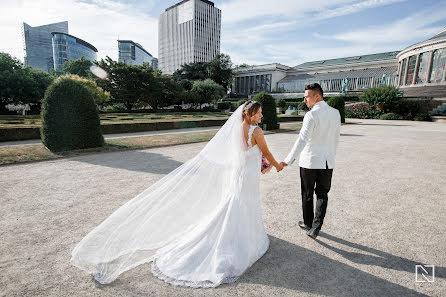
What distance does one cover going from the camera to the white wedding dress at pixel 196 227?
106 inches

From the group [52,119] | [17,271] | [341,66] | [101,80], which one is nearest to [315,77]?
[341,66]

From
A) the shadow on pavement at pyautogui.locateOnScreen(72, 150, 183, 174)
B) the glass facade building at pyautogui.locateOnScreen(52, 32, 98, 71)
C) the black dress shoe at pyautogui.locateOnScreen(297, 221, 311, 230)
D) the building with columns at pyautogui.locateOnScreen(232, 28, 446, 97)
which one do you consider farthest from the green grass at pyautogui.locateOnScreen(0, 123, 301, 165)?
the glass facade building at pyautogui.locateOnScreen(52, 32, 98, 71)

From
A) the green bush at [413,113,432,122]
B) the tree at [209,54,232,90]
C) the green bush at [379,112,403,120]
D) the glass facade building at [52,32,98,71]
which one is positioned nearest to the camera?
the green bush at [413,113,432,122]

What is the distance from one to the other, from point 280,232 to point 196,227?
1390 mm

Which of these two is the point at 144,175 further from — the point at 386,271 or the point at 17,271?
the point at 386,271

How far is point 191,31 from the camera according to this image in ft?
375

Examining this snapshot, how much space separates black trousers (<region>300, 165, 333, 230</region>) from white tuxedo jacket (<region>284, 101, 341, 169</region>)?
11 cm

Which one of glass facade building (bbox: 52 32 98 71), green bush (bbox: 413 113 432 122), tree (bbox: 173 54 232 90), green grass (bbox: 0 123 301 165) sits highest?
glass facade building (bbox: 52 32 98 71)

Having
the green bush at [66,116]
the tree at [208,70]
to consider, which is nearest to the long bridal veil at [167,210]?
the green bush at [66,116]

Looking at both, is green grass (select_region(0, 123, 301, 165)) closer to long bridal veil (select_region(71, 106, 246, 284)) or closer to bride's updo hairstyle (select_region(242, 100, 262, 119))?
long bridal veil (select_region(71, 106, 246, 284))

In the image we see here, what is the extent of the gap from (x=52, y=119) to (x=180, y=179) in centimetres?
804

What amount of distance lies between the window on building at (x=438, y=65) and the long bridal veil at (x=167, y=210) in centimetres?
5265

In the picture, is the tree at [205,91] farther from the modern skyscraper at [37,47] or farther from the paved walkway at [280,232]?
the modern skyscraper at [37,47]

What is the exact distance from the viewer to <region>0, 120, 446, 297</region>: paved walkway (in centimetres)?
254
